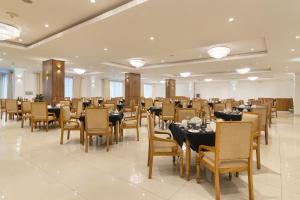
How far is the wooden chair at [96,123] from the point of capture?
4316mm

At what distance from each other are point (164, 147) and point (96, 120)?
1908 millimetres

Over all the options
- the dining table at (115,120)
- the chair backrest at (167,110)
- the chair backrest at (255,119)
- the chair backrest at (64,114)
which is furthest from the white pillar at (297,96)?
the chair backrest at (64,114)

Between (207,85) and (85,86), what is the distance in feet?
43.6

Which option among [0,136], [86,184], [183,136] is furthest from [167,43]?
[0,136]

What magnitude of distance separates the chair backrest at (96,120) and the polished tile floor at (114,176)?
0.53 m

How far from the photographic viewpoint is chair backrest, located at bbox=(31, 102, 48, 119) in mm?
6336

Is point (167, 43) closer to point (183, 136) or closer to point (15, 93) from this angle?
point (183, 136)

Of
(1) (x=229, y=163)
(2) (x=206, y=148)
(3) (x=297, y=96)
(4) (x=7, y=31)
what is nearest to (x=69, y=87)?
(4) (x=7, y=31)

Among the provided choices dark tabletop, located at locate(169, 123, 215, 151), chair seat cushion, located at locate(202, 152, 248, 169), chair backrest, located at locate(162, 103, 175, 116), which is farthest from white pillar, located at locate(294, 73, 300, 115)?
chair seat cushion, located at locate(202, 152, 248, 169)

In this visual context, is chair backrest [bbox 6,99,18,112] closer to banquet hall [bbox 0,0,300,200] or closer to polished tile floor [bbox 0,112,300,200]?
banquet hall [bbox 0,0,300,200]

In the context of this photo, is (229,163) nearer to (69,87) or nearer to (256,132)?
(256,132)

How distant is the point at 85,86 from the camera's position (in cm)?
1814

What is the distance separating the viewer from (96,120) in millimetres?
4352

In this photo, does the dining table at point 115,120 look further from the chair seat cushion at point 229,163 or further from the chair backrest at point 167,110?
→ the chair seat cushion at point 229,163
